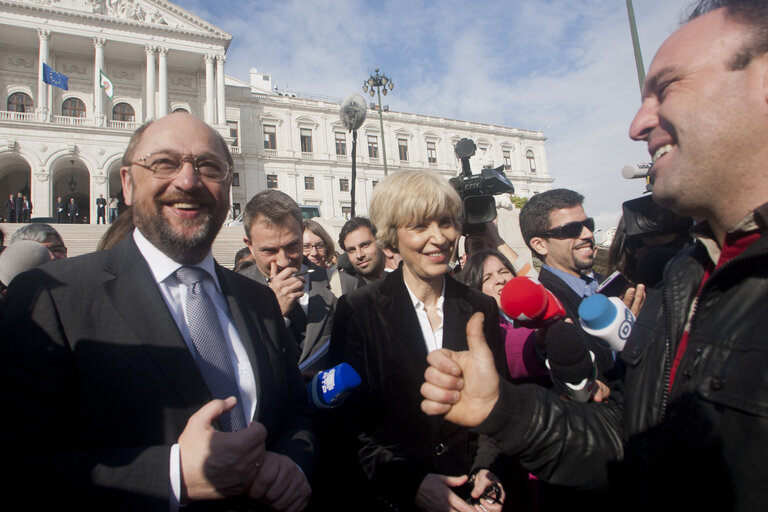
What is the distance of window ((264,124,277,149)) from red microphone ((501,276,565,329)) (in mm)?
42435

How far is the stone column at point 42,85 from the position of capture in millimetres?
29641

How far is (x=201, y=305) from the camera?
69.9 inches

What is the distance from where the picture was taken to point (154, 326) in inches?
62.0

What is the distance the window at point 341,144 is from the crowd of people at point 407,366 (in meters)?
Answer: 43.6

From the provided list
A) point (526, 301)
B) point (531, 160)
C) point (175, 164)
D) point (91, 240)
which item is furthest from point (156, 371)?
point (531, 160)

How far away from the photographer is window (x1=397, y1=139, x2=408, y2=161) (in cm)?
4756

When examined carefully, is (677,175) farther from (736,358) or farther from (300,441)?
(300,441)

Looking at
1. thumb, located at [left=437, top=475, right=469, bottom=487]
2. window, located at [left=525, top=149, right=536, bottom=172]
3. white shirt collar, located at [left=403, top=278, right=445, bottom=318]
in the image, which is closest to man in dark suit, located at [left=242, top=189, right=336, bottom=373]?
white shirt collar, located at [left=403, top=278, right=445, bottom=318]

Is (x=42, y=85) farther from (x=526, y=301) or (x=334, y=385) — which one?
(x=526, y=301)

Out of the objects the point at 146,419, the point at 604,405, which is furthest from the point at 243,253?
the point at 604,405

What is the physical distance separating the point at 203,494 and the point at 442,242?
1.52 metres

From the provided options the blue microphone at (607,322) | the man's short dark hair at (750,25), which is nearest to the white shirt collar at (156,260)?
the blue microphone at (607,322)

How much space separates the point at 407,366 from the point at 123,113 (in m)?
40.4

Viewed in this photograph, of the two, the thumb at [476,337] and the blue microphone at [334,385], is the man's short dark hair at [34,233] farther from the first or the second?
the thumb at [476,337]
